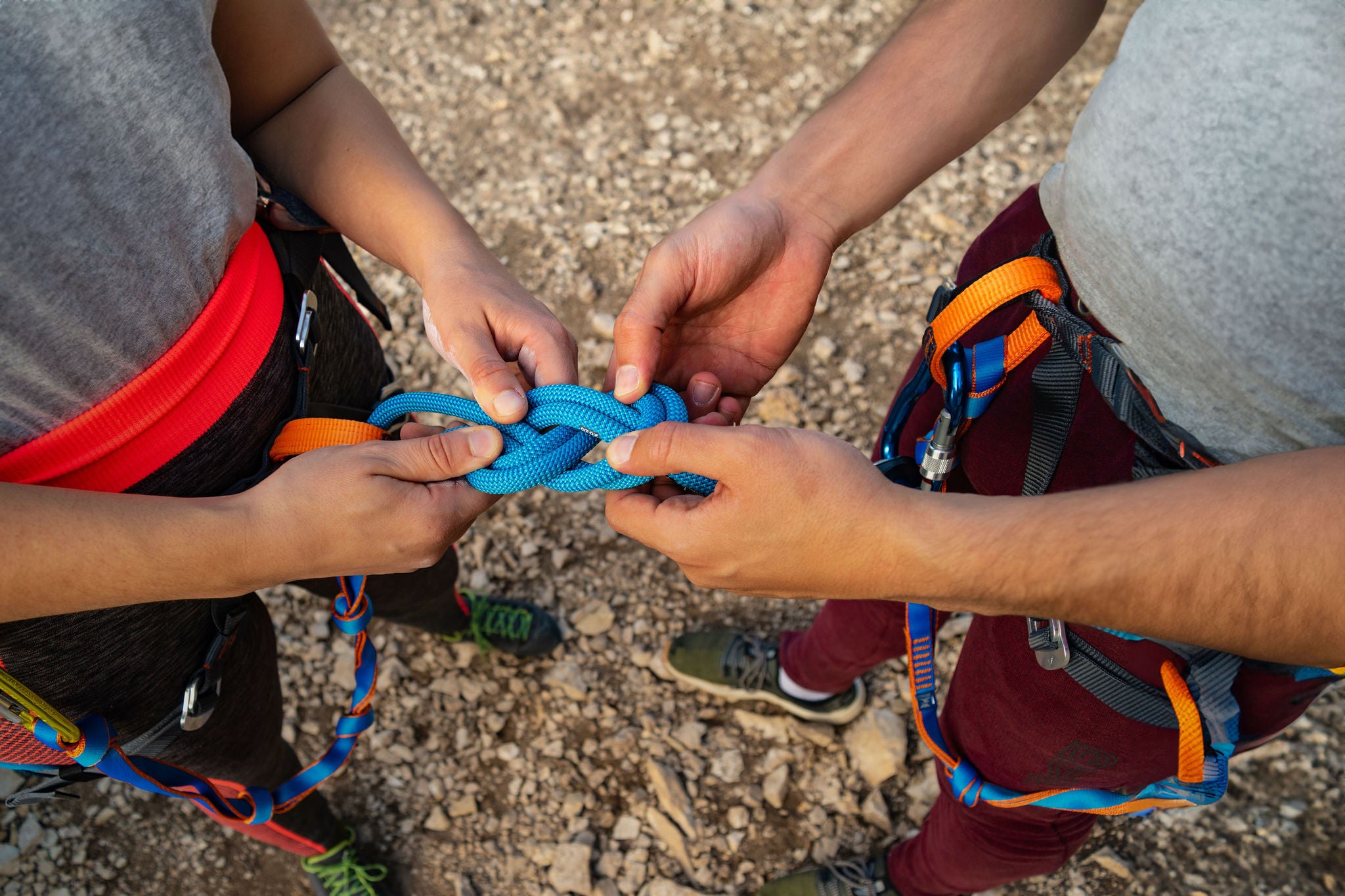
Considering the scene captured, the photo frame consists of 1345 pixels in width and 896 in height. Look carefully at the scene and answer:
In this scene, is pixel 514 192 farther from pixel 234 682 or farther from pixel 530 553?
pixel 234 682

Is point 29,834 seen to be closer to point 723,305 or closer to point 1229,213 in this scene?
point 723,305

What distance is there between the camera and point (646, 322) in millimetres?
1358

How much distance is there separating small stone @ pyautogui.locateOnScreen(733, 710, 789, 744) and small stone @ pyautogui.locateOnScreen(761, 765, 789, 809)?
0.09 meters

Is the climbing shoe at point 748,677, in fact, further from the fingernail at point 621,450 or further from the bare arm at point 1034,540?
the fingernail at point 621,450

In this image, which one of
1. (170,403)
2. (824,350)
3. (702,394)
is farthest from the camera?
(824,350)

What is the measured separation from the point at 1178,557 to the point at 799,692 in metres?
1.45

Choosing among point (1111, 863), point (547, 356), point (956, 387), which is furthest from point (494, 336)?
point (1111, 863)

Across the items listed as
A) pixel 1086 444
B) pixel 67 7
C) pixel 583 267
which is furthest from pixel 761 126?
pixel 67 7

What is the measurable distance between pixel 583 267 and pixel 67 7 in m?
2.23

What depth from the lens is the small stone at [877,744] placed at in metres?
2.25

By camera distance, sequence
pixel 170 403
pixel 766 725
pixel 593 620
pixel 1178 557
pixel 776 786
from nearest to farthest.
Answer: pixel 1178 557
pixel 170 403
pixel 776 786
pixel 766 725
pixel 593 620

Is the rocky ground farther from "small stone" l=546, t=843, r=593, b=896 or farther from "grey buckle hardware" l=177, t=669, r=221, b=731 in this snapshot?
"grey buckle hardware" l=177, t=669, r=221, b=731

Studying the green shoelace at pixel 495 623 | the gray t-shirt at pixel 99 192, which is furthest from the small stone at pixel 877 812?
the gray t-shirt at pixel 99 192

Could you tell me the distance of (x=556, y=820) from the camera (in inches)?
88.1
